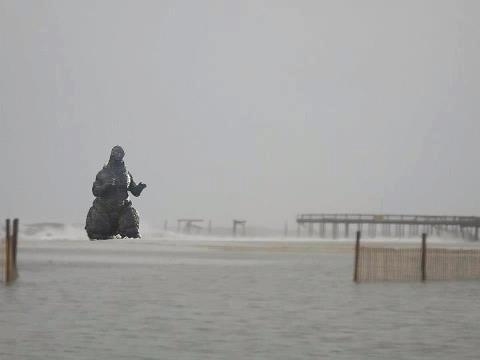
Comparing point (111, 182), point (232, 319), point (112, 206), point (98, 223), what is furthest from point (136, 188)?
point (232, 319)

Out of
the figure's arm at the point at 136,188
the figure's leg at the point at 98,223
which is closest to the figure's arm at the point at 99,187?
the figure's leg at the point at 98,223

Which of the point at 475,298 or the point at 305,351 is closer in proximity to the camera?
the point at 305,351

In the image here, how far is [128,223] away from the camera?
31.8 metres

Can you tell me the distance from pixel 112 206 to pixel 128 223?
29.5 inches

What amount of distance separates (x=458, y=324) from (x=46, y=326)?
8.48 metres

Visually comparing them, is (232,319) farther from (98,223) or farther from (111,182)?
(111,182)

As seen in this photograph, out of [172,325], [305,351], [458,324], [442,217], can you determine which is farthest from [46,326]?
[442,217]

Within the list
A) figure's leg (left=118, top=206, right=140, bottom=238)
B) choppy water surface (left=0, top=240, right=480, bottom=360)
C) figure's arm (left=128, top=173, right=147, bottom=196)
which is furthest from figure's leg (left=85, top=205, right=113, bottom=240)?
choppy water surface (left=0, top=240, right=480, bottom=360)

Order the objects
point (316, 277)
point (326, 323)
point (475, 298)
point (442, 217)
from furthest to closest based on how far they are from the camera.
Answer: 1. point (442, 217)
2. point (316, 277)
3. point (475, 298)
4. point (326, 323)

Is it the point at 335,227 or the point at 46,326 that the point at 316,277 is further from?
the point at 335,227

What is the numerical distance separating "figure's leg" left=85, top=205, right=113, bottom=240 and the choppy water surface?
163cm

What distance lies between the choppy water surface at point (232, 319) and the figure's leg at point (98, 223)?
5.36 feet

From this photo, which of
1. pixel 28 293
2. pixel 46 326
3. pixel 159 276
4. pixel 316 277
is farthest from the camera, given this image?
pixel 316 277

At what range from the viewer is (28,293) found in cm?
2706
